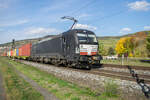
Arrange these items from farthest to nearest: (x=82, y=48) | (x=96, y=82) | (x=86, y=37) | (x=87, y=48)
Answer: (x=86, y=37)
(x=87, y=48)
(x=82, y=48)
(x=96, y=82)

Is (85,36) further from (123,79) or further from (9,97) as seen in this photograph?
(9,97)

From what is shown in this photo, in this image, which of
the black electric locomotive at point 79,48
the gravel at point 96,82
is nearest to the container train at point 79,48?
the black electric locomotive at point 79,48

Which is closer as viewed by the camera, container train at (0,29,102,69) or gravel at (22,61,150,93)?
gravel at (22,61,150,93)

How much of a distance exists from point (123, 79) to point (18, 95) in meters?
6.06

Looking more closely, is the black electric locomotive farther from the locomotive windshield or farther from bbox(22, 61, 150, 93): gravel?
bbox(22, 61, 150, 93): gravel

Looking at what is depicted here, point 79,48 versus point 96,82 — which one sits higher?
point 79,48

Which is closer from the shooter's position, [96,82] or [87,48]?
[96,82]

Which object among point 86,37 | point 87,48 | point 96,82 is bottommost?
point 96,82

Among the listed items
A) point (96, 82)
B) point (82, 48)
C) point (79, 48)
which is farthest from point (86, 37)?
point (96, 82)

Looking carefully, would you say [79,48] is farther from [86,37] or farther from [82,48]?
[86,37]

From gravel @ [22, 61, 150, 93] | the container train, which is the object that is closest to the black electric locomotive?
the container train

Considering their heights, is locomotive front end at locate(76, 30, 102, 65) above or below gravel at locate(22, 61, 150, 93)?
above

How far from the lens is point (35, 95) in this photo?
5.86 meters

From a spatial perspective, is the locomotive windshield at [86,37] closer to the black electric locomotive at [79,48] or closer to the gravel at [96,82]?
the black electric locomotive at [79,48]
